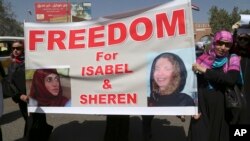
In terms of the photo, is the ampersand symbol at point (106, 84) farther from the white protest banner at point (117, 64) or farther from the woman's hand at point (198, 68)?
the woman's hand at point (198, 68)

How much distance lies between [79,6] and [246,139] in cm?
4697

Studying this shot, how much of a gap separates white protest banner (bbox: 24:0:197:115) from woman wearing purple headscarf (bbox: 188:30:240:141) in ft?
0.34

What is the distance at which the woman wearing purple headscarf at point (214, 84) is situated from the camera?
3.78 m

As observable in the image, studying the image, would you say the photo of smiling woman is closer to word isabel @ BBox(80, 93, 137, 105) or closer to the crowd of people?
the crowd of people

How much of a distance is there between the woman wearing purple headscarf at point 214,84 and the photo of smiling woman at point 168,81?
0.54 ft

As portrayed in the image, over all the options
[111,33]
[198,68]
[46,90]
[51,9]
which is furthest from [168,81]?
[51,9]

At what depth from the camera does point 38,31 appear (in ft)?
16.5

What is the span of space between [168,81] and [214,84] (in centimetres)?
53

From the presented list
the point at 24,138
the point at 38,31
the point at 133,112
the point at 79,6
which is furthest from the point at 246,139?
the point at 79,6

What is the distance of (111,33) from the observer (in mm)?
4645

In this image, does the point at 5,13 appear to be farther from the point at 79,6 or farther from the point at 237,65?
the point at 237,65

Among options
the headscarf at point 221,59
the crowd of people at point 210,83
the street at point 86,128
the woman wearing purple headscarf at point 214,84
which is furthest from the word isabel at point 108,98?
the street at point 86,128

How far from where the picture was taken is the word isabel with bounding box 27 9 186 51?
167 inches

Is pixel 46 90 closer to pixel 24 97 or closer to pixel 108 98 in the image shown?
pixel 24 97
